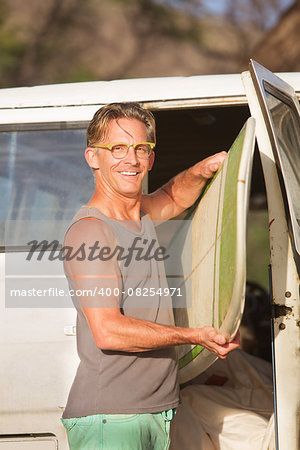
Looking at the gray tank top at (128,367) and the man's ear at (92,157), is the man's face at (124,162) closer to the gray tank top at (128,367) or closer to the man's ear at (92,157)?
the man's ear at (92,157)

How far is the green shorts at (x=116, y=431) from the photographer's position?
2234mm

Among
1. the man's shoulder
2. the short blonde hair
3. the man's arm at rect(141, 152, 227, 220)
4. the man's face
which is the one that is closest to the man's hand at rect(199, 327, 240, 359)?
the man's shoulder

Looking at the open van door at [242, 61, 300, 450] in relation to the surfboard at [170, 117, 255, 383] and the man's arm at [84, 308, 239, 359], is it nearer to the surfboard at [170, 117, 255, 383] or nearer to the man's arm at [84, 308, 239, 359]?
the surfboard at [170, 117, 255, 383]

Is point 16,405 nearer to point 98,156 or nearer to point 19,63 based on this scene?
point 98,156

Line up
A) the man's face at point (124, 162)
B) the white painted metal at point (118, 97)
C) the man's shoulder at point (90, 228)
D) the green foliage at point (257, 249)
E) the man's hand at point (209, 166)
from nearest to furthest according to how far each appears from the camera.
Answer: the man's shoulder at point (90, 228) → the man's face at point (124, 162) → the man's hand at point (209, 166) → the white painted metal at point (118, 97) → the green foliage at point (257, 249)

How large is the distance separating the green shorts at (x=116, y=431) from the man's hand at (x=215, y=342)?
13.4 inches

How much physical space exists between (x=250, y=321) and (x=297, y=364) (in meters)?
2.66

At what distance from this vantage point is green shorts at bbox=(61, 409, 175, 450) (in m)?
2.23

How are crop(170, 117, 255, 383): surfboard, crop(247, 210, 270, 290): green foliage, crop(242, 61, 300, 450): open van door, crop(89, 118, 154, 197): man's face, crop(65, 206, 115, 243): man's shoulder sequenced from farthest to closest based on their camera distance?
crop(247, 210, 270, 290): green foliage < crop(242, 61, 300, 450): open van door < crop(89, 118, 154, 197): man's face < crop(65, 206, 115, 243): man's shoulder < crop(170, 117, 255, 383): surfboard

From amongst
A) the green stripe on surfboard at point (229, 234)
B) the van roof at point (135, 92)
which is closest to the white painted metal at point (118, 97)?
the van roof at point (135, 92)

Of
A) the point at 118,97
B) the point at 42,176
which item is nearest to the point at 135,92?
the point at 118,97

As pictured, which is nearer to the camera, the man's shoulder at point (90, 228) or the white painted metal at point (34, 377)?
the man's shoulder at point (90, 228)

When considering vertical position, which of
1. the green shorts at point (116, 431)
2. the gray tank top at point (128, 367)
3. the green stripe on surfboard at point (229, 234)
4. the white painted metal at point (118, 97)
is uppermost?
the white painted metal at point (118, 97)

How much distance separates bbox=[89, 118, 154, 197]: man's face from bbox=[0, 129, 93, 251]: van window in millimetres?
484
